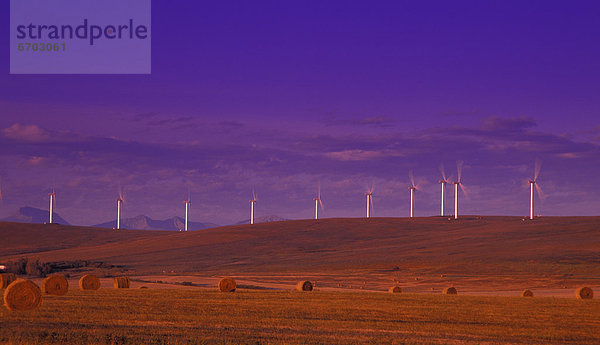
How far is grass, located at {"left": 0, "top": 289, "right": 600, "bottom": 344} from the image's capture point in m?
22.5

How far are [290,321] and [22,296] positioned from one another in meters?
11.4

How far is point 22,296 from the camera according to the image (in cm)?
3019

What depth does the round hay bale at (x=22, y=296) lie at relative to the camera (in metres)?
29.9

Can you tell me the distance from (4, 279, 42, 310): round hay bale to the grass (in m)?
0.78

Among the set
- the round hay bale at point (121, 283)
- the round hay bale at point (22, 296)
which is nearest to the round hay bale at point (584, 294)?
the round hay bale at point (121, 283)

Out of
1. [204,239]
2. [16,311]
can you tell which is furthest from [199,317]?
[204,239]

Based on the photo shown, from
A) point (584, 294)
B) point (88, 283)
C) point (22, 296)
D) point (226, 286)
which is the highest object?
point (22, 296)

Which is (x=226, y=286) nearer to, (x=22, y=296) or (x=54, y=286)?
(x=54, y=286)

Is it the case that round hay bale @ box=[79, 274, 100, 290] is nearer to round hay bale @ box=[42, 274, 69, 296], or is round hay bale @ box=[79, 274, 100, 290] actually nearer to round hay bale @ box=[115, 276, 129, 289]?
round hay bale @ box=[115, 276, 129, 289]

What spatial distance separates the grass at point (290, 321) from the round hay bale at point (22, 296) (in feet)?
2.57

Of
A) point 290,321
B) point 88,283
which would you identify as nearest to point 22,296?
point 290,321

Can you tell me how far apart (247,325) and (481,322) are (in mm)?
10446

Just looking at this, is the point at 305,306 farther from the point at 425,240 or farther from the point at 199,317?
the point at 425,240

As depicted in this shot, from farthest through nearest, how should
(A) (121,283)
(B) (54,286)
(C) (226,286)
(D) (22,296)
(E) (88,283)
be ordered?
(A) (121,283), (C) (226,286), (E) (88,283), (B) (54,286), (D) (22,296)
